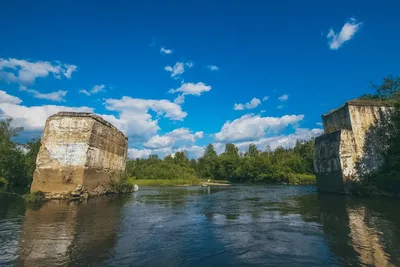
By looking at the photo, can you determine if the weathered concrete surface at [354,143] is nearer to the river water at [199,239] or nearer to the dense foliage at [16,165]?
the river water at [199,239]

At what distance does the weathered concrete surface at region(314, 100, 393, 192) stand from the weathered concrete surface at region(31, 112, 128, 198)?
20733 mm

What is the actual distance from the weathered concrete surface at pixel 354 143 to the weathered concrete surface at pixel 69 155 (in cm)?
2073

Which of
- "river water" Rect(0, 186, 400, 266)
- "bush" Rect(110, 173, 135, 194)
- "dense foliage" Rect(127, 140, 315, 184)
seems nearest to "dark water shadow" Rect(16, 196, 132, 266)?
"river water" Rect(0, 186, 400, 266)

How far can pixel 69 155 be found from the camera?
2009cm

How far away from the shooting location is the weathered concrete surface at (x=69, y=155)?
19656 mm

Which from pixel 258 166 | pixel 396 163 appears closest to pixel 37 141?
pixel 396 163

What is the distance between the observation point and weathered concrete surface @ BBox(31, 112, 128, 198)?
19656 millimetres

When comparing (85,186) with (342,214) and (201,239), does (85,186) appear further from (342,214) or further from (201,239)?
(342,214)

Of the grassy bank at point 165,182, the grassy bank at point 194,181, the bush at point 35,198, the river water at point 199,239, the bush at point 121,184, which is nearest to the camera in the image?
the river water at point 199,239

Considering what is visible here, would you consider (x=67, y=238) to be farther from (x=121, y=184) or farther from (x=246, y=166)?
(x=246, y=166)

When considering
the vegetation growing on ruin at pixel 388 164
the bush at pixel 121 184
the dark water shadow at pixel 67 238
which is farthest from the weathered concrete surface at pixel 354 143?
the bush at pixel 121 184

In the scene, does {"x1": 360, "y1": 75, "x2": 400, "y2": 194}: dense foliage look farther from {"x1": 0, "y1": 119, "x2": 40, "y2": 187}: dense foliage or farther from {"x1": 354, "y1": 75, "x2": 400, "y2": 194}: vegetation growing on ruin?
{"x1": 0, "y1": 119, "x2": 40, "y2": 187}: dense foliage

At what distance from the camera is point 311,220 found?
40.2 ft

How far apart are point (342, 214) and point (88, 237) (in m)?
11.7
